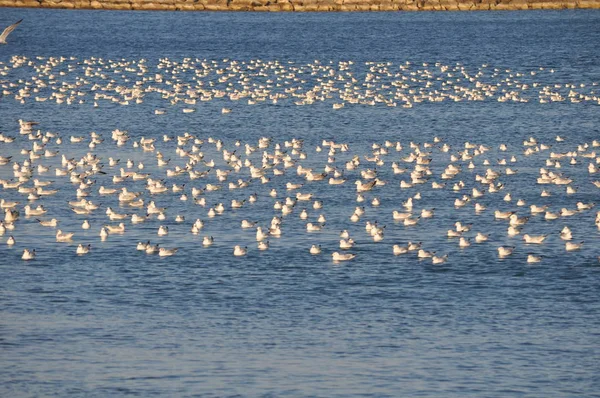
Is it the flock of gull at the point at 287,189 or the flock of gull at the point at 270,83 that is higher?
the flock of gull at the point at 270,83

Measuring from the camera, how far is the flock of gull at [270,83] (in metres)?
75.6

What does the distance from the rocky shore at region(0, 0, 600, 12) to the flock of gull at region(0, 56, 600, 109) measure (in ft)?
173

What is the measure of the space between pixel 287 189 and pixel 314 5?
110 meters

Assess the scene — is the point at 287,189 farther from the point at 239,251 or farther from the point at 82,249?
the point at 82,249

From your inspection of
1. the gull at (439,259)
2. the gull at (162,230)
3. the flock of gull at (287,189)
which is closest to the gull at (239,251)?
the flock of gull at (287,189)

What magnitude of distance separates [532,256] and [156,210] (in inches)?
481

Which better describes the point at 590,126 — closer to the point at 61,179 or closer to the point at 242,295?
the point at 61,179

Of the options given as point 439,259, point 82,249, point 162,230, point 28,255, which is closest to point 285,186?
point 162,230

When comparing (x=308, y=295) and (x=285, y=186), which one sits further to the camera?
(x=285, y=186)

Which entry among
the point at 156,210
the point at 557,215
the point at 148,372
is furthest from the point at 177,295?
the point at 557,215

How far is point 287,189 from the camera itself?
49.7 m

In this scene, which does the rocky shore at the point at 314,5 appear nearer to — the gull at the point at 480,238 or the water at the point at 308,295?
the water at the point at 308,295

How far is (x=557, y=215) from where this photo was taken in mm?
45375

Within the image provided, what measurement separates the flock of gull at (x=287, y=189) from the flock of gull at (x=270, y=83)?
13396 mm
